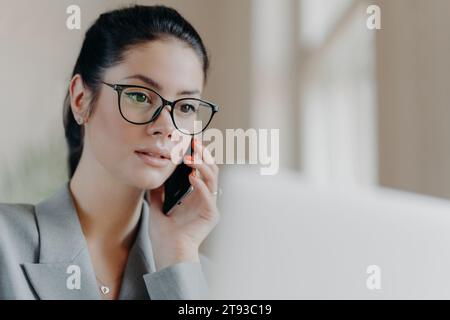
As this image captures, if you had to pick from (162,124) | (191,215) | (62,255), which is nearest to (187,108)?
(162,124)

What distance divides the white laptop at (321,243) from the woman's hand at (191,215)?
0.05 ft

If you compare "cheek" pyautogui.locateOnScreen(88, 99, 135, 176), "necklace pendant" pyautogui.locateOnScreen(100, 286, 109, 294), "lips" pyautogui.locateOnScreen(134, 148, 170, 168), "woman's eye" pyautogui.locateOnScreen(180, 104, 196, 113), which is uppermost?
"woman's eye" pyautogui.locateOnScreen(180, 104, 196, 113)

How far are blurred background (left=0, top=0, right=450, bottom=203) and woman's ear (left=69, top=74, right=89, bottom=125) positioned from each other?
0.04 ft

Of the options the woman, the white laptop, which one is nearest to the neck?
the woman

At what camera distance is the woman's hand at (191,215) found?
0.75 meters

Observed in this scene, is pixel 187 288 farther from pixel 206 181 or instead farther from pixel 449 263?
pixel 449 263

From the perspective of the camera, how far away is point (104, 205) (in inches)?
29.2

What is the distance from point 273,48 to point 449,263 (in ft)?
1.27

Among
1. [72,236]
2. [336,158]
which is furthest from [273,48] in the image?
[72,236]

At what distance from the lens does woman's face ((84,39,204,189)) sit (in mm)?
714

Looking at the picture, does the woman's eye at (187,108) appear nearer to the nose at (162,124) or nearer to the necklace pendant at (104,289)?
the nose at (162,124)

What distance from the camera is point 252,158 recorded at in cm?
78

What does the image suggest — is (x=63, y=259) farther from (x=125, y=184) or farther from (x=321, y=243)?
(x=321, y=243)

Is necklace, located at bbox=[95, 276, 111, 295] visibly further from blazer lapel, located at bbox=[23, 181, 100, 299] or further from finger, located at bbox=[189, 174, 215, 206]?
finger, located at bbox=[189, 174, 215, 206]
